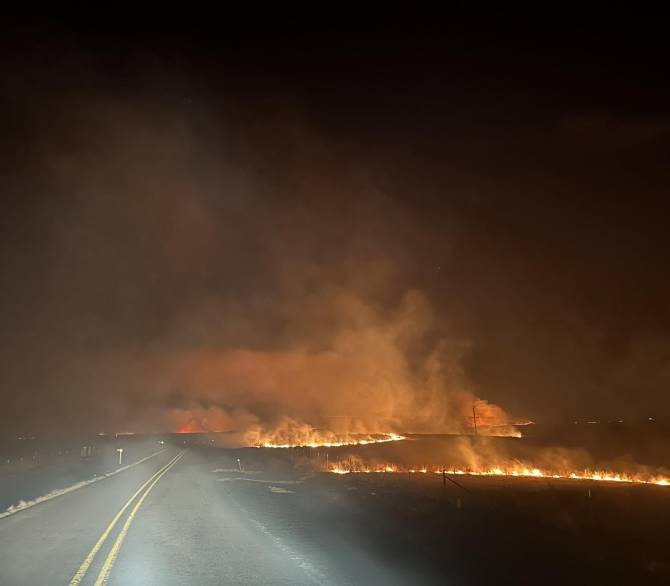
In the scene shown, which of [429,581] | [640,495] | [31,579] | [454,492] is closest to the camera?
[31,579]

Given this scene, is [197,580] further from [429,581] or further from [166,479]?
[166,479]

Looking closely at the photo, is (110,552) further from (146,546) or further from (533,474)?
(533,474)

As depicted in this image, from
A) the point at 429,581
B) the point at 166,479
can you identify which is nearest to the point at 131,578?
the point at 429,581

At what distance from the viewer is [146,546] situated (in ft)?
45.2

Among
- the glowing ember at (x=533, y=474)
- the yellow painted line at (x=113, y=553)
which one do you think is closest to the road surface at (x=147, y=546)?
the yellow painted line at (x=113, y=553)

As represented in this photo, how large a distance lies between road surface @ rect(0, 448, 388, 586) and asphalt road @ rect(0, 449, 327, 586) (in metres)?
0.02

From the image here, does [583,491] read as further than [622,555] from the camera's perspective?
Yes

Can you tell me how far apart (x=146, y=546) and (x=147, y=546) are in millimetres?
28

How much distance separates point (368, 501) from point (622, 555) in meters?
13.0

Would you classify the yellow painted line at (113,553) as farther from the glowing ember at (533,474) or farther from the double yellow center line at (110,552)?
the glowing ember at (533,474)

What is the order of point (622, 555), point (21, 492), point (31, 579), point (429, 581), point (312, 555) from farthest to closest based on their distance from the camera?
point (21, 492) → point (622, 555) → point (312, 555) → point (429, 581) → point (31, 579)

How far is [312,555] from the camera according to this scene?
1334 cm

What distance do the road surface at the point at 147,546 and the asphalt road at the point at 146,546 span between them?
0.02 metres

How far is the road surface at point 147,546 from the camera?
10648 millimetres
